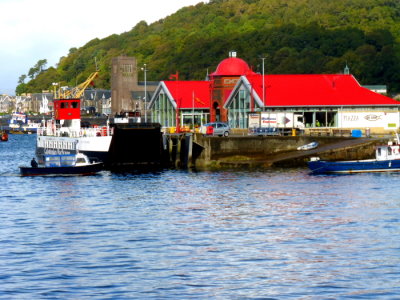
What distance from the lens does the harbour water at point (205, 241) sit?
33594 millimetres

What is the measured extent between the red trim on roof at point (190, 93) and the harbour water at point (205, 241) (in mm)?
52848

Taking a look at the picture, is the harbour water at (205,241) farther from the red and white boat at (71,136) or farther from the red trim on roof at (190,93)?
the red trim on roof at (190,93)

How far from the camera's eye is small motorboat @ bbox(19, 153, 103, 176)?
80.0m

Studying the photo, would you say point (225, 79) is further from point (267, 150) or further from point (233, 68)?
point (267, 150)

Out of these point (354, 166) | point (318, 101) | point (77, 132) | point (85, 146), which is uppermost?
point (318, 101)

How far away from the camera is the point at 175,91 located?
409 ft

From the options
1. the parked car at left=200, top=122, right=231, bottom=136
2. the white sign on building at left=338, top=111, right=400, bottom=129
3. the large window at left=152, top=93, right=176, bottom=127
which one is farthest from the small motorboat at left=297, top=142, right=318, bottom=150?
the large window at left=152, top=93, right=176, bottom=127

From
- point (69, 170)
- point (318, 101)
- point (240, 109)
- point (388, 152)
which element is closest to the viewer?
point (388, 152)

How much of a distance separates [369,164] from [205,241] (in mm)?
35761

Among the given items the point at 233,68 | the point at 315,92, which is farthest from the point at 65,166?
the point at 233,68

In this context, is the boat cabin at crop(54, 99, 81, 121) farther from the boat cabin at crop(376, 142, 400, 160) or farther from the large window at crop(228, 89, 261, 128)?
the boat cabin at crop(376, 142, 400, 160)

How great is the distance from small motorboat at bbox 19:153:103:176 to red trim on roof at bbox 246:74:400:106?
1137 inches

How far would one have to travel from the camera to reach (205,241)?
42.9 m

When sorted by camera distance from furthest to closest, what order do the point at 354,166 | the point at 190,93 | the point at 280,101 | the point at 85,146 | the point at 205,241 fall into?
the point at 190,93, the point at 280,101, the point at 85,146, the point at 354,166, the point at 205,241
